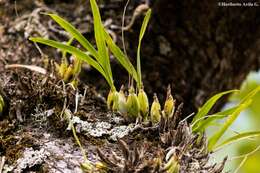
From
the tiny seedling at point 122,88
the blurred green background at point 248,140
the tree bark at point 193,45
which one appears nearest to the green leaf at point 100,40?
the tiny seedling at point 122,88

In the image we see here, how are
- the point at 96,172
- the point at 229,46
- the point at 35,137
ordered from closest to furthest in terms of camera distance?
the point at 96,172, the point at 35,137, the point at 229,46

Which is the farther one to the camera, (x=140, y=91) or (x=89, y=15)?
(x=89, y=15)

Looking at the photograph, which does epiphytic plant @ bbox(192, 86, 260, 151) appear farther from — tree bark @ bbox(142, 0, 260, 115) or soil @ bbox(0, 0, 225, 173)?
tree bark @ bbox(142, 0, 260, 115)

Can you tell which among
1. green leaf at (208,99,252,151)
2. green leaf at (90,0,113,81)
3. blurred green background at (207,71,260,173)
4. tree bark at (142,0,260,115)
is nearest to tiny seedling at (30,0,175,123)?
green leaf at (90,0,113,81)

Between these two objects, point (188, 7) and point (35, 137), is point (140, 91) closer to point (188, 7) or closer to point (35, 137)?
point (35, 137)

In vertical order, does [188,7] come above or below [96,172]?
above

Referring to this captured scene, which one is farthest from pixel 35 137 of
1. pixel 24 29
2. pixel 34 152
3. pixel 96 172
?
pixel 24 29

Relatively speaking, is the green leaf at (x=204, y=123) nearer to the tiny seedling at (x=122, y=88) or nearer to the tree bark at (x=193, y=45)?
the tiny seedling at (x=122, y=88)

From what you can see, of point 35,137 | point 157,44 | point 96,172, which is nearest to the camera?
point 96,172
